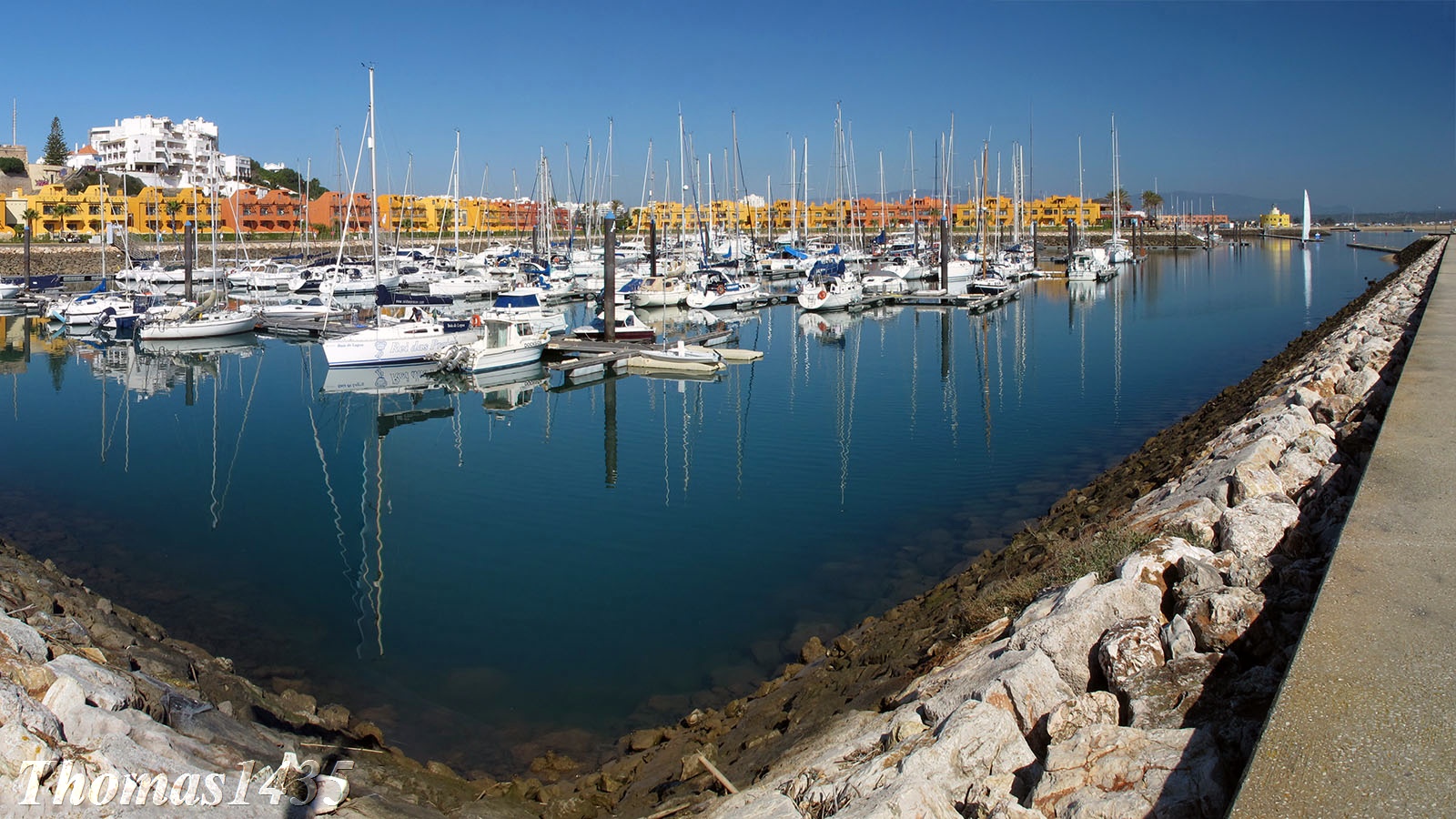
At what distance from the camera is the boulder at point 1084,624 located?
20.7 feet

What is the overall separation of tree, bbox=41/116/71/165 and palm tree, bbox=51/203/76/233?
38.4 m

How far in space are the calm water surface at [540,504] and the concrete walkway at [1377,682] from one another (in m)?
5.35

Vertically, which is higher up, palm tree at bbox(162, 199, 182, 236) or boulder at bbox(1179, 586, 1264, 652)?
palm tree at bbox(162, 199, 182, 236)

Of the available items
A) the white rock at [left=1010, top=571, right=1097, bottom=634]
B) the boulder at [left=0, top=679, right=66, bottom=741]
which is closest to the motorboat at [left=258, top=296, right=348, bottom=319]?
the boulder at [left=0, top=679, right=66, bottom=741]

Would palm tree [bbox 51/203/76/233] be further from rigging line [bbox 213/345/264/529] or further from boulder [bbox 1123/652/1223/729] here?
boulder [bbox 1123/652/1223/729]

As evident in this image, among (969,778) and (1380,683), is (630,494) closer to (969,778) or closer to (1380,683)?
(969,778)

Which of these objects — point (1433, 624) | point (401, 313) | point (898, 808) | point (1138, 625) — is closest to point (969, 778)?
point (898, 808)

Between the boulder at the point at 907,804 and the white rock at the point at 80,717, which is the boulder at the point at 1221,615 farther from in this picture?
the white rock at the point at 80,717

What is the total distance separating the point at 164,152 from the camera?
499 feet

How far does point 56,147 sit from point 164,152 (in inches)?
830

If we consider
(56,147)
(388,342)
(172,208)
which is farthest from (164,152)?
(388,342)

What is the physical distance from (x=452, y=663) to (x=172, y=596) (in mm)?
4154

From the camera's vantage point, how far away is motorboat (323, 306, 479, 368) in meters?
29.7

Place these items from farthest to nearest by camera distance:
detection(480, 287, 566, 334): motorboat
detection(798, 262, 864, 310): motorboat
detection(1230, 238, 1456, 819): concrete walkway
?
detection(798, 262, 864, 310): motorboat, detection(480, 287, 566, 334): motorboat, detection(1230, 238, 1456, 819): concrete walkway
